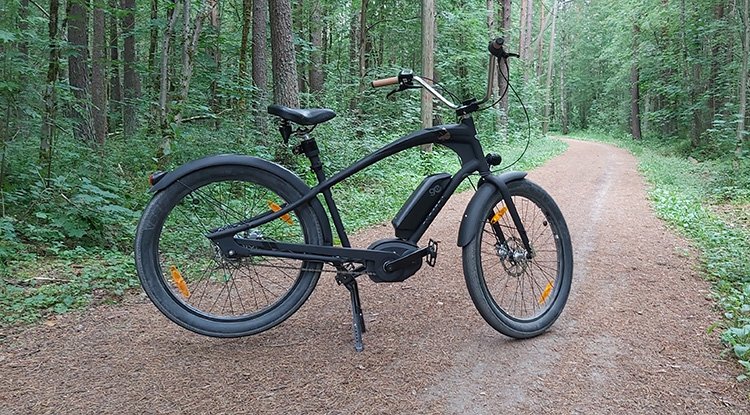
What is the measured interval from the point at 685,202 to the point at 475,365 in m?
6.65

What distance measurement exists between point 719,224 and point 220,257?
6.01 meters

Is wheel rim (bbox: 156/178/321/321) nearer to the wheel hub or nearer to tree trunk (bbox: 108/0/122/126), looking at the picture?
the wheel hub

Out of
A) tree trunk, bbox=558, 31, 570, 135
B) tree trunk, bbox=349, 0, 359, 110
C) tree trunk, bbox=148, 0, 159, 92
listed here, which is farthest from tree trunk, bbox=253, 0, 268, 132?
tree trunk, bbox=558, 31, 570, 135

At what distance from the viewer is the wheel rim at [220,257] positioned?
8.56 feet

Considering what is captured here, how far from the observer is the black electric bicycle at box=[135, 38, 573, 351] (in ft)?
8.42

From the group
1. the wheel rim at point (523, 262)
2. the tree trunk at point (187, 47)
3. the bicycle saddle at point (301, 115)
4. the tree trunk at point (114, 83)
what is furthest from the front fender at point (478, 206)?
the tree trunk at point (114, 83)

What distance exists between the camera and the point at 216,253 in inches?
105

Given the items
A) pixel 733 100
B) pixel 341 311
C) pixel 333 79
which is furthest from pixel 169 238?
pixel 733 100

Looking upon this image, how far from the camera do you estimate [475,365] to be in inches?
94.7

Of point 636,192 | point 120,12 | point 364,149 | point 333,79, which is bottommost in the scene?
point 636,192

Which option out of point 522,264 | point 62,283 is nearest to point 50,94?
point 62,283

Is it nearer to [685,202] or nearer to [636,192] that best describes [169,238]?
[685,202]

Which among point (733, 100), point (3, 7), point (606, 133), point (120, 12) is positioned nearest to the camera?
point (3, 7)

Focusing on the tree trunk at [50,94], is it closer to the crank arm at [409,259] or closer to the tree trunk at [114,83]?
the crank arm at [409,259]
